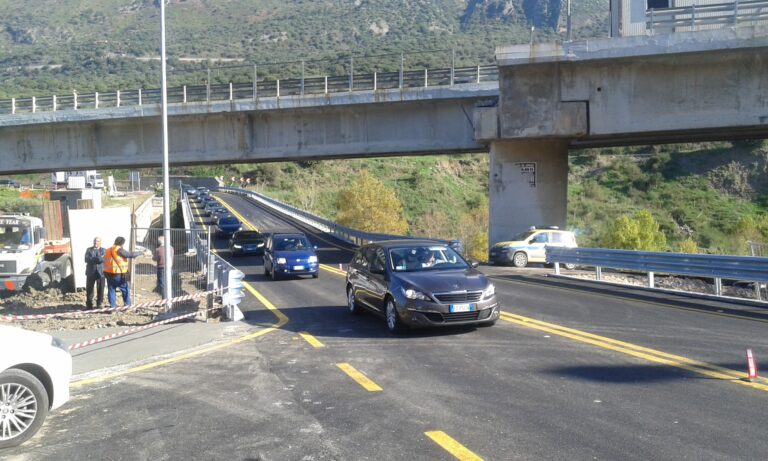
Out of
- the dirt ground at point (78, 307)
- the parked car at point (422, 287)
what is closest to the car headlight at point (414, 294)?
the parked car at point (422, 287)

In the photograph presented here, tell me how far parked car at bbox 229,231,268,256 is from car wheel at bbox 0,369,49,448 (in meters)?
30.4

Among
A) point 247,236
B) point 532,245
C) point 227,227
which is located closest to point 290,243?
point 532,245

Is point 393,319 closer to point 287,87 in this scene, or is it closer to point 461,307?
point 461,307

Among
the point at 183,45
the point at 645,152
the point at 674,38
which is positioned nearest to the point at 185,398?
the point at 674,38

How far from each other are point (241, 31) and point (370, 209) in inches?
3288

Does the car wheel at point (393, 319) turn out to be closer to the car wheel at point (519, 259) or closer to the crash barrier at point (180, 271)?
the crash barrier at point (180, 271)

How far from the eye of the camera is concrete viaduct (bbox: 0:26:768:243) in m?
26.7

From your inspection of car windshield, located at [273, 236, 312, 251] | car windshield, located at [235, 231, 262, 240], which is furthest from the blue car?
car windshield, located at [235, 231, 262, 240]

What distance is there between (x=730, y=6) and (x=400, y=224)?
124ft

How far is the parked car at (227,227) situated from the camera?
48.2 metres

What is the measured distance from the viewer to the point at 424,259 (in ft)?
43.3

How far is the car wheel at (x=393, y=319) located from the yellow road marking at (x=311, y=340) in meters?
1.30

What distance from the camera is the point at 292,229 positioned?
52.5 meters

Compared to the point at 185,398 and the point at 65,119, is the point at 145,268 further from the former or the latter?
the point at 185,398
